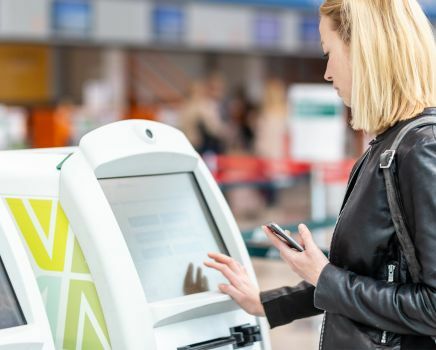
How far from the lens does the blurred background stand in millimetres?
9055

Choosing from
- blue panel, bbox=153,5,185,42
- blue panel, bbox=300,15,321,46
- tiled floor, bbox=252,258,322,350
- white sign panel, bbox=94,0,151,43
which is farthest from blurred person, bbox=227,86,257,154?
tiled floor, bbox=252,258,322,350

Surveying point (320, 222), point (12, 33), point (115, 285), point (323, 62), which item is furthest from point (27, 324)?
point (323, 62)

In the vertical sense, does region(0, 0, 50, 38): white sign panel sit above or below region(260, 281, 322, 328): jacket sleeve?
above

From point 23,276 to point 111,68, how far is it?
11.6m

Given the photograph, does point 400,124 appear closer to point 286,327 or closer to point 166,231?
point 166,231

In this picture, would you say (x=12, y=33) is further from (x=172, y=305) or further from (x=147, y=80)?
(x=172, y=305)

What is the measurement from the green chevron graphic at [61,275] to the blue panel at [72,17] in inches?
371

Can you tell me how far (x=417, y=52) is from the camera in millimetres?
1932

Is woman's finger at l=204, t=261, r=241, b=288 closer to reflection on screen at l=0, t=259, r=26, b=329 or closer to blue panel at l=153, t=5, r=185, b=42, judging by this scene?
reflection on screen at l=0, t=259, r=26, b=329

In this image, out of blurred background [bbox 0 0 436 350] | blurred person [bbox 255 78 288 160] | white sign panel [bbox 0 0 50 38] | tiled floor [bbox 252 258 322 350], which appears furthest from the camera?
blurred person [bbox 255 78 288 160]

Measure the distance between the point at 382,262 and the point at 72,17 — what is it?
10010 mm

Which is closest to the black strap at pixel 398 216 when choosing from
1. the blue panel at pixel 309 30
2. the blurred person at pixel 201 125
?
the blurred person at pixel 201 125

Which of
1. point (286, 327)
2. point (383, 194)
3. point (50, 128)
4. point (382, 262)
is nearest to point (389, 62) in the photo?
point (383, 194)

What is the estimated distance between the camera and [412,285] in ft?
6.22
